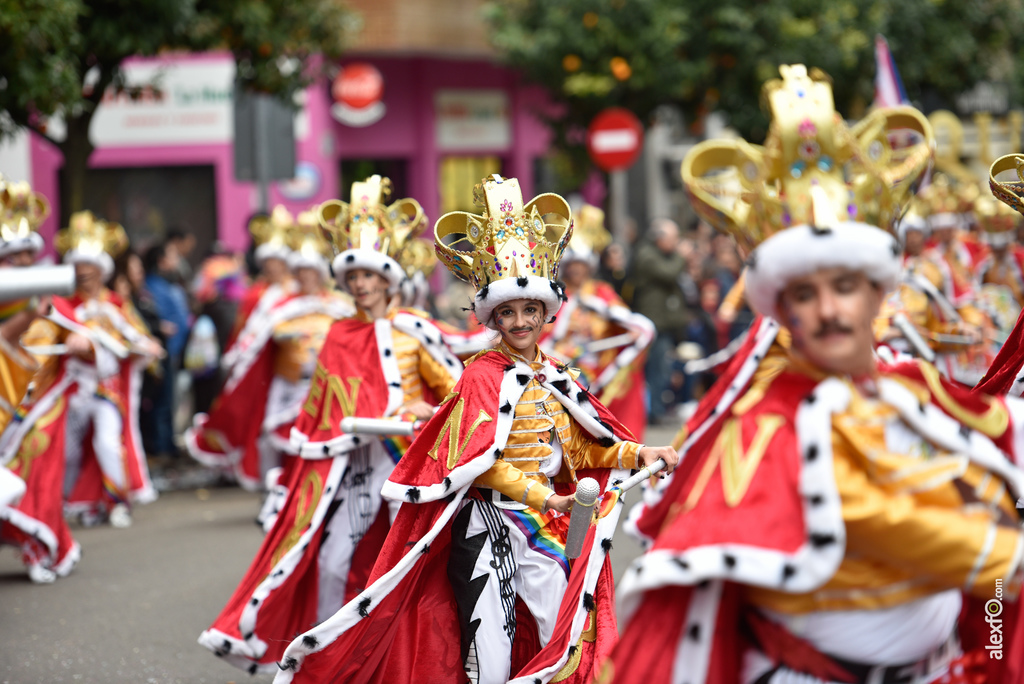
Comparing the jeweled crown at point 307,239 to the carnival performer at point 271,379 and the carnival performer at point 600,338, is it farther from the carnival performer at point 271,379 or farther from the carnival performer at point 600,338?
the carnival performer at point 600,338

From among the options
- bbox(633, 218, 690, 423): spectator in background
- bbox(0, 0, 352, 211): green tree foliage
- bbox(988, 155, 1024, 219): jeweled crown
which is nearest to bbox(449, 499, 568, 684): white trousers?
bbox(988, 155, 1024, 219): jeweled crown

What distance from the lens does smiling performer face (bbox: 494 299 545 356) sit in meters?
4.61

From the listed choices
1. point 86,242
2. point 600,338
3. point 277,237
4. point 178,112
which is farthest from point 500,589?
point 178,112

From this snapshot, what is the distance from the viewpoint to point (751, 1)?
1842 centimetres

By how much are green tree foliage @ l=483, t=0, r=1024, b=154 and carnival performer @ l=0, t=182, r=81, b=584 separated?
11102 millimetres

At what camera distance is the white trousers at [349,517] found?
19.0 ft

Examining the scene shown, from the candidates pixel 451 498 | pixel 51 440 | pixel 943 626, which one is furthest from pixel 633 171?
pixel 943 626

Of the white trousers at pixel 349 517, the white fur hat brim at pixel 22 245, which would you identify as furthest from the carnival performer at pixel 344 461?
the white fur hat brim at pixel 22 245

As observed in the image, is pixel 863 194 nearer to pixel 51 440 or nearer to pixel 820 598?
pixel 820 598

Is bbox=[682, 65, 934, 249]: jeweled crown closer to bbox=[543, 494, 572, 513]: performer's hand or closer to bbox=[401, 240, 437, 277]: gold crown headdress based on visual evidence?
bbox=[543, 494, 572, 513]: performer's hand

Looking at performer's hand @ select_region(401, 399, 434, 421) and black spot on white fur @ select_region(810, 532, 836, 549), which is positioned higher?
black spot on white fur @ select_region(810, 532, 836, 549)

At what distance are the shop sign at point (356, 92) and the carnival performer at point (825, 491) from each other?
1863cm

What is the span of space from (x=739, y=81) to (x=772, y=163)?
16.7m

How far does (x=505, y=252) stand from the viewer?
4.61 metres
